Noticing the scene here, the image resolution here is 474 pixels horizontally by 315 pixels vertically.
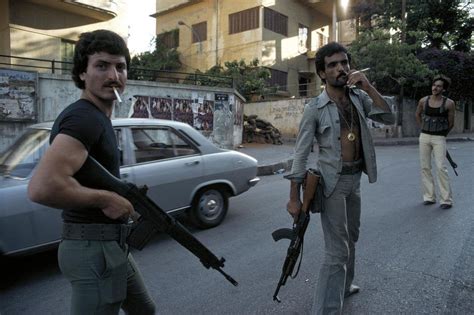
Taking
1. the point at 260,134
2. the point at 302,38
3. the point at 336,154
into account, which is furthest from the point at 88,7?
the point at 302,38

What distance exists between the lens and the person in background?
2811 millimetres

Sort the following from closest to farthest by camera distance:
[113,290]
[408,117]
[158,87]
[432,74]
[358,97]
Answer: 1. [113,290]
2. [358,97]
3. [158,87]
4. [432,74]
5. [408,117]

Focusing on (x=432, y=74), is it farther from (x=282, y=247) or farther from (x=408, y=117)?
(x=282, y=247)

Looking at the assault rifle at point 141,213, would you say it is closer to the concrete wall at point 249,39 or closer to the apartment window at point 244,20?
the concrete wall at point 249,39

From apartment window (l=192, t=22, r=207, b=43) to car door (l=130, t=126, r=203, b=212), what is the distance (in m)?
27.4

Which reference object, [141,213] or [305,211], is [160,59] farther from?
[141,213]

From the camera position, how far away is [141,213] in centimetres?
187

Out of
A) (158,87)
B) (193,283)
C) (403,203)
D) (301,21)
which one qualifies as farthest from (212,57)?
(193,283)

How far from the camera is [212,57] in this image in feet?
102

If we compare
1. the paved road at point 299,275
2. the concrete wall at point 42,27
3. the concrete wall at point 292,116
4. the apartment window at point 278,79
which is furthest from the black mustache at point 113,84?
the apartment window at point 278,79

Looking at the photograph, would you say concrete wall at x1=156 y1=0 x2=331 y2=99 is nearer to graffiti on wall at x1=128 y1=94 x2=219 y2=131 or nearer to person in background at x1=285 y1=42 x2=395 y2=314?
graffiti on wall at x1=128 y1=94 x2=219 y2=131

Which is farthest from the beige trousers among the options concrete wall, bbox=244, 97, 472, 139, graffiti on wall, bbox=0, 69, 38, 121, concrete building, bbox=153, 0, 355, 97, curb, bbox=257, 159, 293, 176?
concrete building, bbox=153, 0, 355, 97

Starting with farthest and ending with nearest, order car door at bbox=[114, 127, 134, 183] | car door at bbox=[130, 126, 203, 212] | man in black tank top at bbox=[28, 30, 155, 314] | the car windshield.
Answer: car door at bbox=[130, 126, 203, 212] → car door at bbox=[114, 127, 134, 183] → the car windshield → man in black tank top at bbox=[28, 30, 155, 314]

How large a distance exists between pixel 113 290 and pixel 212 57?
99.7 feet
